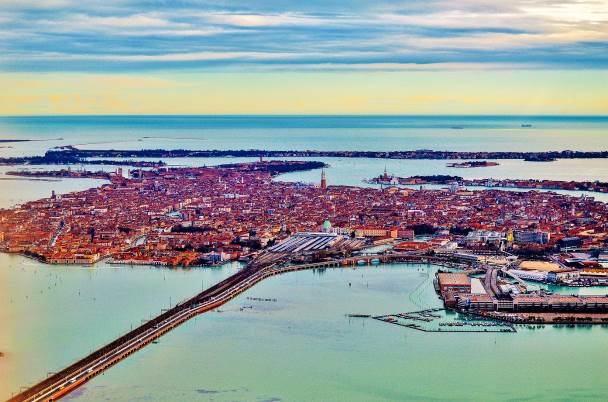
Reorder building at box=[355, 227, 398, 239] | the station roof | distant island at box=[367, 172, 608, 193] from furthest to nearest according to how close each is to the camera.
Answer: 1. distant island at box=[367, 172, 608, 193]
2. building at box=[355, 227, 398, 239]
3. the station roof

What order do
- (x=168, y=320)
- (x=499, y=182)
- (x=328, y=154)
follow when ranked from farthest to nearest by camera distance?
(x=328, y=154)
(x=499, y=182)
(x=168, y=320)

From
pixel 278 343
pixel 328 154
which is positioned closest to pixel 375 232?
pixel 278 343

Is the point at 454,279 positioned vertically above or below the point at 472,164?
below

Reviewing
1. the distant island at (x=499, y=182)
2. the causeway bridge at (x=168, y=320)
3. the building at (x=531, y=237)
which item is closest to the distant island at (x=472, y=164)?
the distant island at (x=499, y=182)

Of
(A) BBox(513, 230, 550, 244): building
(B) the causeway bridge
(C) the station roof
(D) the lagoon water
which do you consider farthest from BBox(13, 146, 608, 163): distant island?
(C) the station roof

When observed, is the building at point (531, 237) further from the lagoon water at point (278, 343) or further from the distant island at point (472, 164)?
the distant island at point (472, 164)

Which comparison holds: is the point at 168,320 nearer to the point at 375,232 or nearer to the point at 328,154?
the point at 375,232

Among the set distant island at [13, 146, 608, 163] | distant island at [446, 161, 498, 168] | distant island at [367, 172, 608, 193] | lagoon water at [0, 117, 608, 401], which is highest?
distant island at [13, 146, 608, 163]

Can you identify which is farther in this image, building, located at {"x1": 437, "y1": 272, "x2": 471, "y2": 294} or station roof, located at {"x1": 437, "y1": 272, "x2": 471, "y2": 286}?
station roof, located at {"x1": 437, "y1": 272, "x2": 471, "y2": 286}

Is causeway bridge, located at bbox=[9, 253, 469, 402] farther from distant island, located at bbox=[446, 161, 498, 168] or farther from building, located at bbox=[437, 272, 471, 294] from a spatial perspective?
distant island, located at bbox=[446, 161, 498, 168]
